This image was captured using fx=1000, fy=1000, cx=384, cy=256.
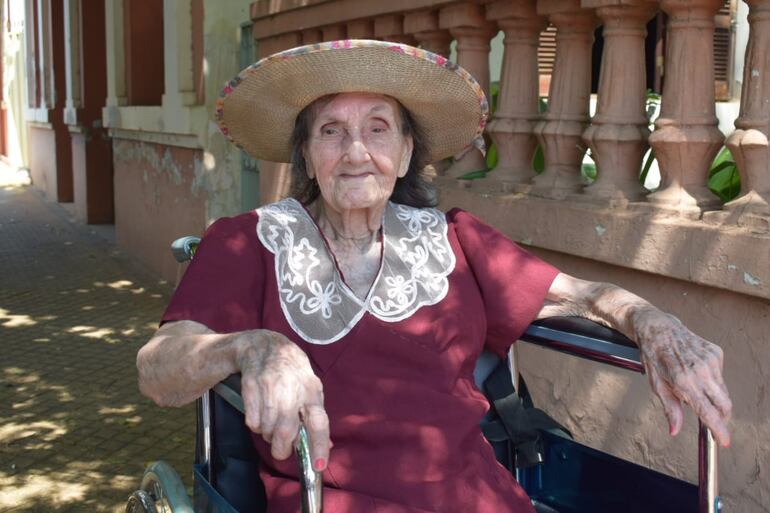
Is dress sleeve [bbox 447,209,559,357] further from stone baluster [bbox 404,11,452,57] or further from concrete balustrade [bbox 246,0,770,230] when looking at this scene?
stone baluster [bbox 404,11,452,57]

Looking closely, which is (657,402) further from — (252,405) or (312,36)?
(312,36)

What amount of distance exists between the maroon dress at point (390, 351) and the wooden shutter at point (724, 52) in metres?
3.65

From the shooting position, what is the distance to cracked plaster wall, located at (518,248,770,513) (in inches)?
109

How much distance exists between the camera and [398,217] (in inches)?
103

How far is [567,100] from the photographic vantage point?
348cm

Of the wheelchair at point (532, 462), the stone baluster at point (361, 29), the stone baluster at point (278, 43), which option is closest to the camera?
the wheelchair at point (532, 462)

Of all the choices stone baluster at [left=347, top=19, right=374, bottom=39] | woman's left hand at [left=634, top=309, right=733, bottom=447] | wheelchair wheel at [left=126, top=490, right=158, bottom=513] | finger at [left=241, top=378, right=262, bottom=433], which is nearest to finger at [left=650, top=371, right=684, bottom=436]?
woman's left hand at [left=634, top=309, right=733, bottom=447]

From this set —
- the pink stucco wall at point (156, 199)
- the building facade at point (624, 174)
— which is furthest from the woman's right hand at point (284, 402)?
the pink stucco wall at point (156, 199)

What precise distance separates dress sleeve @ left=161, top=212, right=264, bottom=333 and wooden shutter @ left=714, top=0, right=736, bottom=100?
4.02 metres

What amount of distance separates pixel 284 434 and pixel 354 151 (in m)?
0.95

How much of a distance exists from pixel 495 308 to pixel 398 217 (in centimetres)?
36

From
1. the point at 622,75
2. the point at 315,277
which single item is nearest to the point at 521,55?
the point at 622,75

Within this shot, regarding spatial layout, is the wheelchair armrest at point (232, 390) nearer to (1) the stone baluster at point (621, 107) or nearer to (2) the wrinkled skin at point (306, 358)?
(2) the wrinkled skin at point (306, 358)

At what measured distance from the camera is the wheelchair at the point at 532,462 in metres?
2.14
